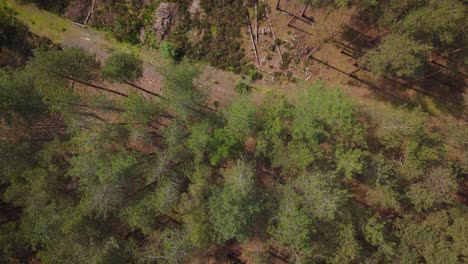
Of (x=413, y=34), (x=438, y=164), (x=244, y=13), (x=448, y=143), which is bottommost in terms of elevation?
(x=438, y=164)

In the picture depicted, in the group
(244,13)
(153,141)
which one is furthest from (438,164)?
(153,141)

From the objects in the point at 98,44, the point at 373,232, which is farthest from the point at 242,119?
the point at 98,44

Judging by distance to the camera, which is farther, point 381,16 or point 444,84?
point 444,84

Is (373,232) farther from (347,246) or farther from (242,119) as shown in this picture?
(242,119)

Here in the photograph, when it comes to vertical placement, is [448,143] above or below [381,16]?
below

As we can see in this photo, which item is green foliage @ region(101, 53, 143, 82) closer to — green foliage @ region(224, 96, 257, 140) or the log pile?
the log pile

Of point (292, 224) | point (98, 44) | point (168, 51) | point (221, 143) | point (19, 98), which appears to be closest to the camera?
point (292, 224)

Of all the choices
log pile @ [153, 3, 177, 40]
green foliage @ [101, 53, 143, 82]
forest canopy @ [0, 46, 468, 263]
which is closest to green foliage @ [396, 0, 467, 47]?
forest canopy @ [0, 46, 468, 263]

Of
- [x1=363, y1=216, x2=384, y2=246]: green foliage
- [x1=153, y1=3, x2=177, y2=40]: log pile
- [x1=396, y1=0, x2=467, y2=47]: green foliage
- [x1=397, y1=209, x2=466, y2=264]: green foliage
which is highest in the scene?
[x1=396, y1=0, x2=467, y2=47]: green foliage

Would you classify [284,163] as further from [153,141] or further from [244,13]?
[244,13]
